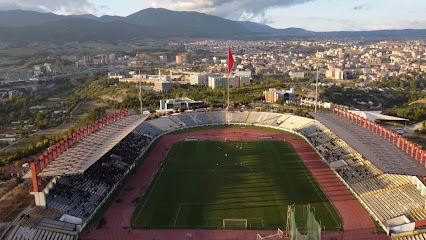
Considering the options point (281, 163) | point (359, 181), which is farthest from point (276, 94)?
point (359, 181)

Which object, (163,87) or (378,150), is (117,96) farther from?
(378,150)

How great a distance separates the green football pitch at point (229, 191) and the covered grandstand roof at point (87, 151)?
21.0 ft

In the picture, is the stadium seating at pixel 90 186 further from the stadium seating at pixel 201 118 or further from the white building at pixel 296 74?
the white building at pixel 296 74

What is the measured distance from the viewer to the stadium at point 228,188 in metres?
29.7

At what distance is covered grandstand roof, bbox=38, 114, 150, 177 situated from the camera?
31.1 metres

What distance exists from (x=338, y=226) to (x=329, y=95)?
229 ft

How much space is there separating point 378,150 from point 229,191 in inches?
612

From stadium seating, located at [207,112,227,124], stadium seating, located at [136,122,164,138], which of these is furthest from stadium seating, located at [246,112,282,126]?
stadium seating, located at [136,122,164,138]

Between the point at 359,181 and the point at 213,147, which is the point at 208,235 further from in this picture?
the point at 213,147

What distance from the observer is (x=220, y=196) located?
3672 centimetres

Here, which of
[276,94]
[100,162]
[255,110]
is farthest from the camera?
[276,94]

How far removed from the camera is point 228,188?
38.7 metres

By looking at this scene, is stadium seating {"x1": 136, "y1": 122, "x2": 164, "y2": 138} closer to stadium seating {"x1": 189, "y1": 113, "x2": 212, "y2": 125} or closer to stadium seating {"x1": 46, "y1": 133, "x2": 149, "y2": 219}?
stadium seating {"x1": 189, "y1": 113, "x2": 212, "y2": 125}

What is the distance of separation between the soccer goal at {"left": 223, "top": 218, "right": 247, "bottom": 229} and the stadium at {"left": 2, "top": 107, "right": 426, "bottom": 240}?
0.09 m
